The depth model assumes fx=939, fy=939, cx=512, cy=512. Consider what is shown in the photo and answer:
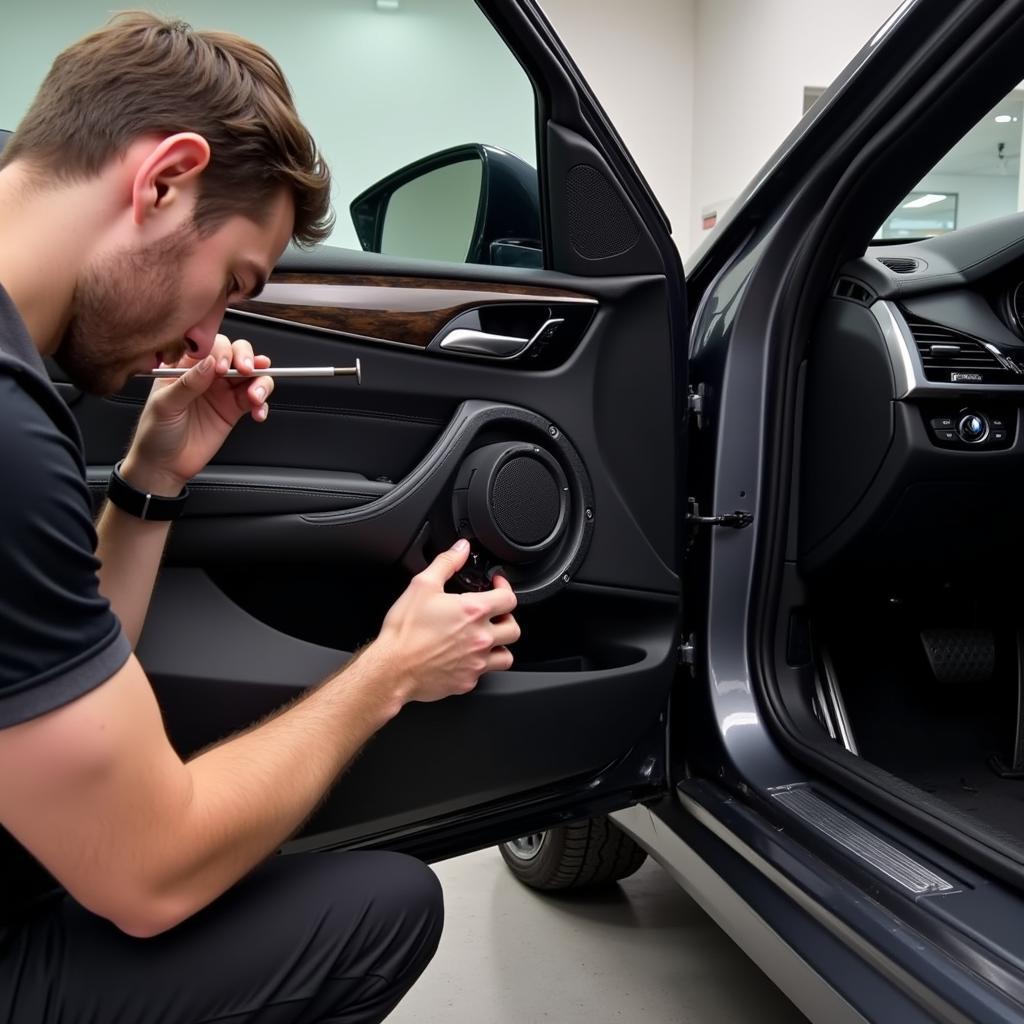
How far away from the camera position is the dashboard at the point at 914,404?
1.33m

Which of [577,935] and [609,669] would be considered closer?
[609,669]

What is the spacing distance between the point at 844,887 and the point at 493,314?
0.76 meters

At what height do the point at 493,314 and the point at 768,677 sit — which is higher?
the point at 493,314

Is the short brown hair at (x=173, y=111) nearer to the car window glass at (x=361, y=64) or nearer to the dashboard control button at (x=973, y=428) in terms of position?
the dashboard control button at (x=973, y=428)

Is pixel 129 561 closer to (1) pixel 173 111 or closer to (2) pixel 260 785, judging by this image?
(2) pixel 260 785

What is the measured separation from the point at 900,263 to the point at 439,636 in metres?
0.97

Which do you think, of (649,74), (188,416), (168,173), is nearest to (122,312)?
(168,173)

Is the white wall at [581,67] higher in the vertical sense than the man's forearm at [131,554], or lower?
higher

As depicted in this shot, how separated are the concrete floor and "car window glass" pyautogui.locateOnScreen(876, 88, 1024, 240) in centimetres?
626

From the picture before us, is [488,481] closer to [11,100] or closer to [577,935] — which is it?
[577,935]

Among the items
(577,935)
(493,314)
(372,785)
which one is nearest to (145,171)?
(493,314)

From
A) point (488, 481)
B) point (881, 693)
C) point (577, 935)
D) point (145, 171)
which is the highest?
point (145, 171)

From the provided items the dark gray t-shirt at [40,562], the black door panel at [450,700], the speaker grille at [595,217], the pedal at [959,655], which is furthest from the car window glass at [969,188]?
the dark gray t-shirt at [40,562]

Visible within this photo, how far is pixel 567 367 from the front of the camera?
1.19 m
